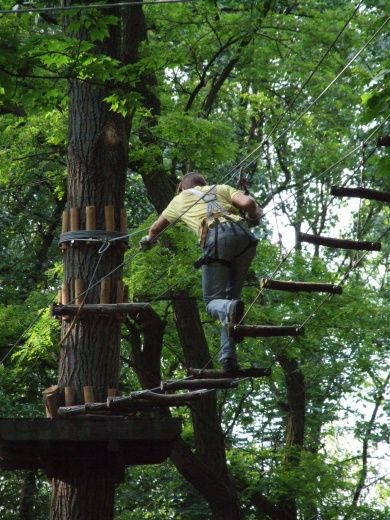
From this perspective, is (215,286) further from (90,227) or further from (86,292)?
(90,227)

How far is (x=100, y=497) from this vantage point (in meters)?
8.02

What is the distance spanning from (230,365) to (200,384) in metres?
0.22

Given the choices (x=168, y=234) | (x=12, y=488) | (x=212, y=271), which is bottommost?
(x=12, y=488)

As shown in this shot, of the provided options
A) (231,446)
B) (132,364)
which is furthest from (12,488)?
(132,364)

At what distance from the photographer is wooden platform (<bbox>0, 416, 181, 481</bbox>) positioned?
7559 millimetres

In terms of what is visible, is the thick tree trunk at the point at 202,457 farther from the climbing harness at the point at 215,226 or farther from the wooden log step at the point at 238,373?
the wooden log step at the point at 238,373

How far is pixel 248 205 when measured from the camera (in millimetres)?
6883

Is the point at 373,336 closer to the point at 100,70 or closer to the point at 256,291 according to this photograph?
the point at 256,291

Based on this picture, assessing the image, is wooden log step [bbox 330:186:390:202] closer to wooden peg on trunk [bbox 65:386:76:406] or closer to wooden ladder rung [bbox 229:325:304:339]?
wooden ladder rung [bbox 229:325:304:339]

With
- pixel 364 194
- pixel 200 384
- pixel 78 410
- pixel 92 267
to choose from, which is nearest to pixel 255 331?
pixel 200 384

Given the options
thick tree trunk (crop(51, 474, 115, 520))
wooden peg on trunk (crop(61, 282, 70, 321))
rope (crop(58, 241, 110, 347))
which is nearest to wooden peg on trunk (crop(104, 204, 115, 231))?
rope (crop(58, 241, 110, 347))

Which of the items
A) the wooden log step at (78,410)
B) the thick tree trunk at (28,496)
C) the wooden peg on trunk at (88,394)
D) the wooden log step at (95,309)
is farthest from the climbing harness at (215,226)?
the thick tree trunk at (28,496)

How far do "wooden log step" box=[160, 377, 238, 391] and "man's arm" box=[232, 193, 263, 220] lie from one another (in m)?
1.05

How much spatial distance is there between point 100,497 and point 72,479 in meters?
0.25
